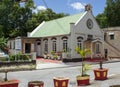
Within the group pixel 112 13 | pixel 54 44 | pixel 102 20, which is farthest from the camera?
pixel 102 20

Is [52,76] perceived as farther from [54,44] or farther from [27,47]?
[27,47]

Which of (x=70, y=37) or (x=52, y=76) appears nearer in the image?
(x=52, y=76)

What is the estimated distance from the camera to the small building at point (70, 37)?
37.2 meters

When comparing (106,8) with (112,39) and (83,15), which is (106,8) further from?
(83,15)

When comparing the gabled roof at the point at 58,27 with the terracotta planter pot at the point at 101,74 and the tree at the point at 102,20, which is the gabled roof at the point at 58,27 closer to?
the terracotta planter pot at the point at 101,74

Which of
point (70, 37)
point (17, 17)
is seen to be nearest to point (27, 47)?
point (70, 37)

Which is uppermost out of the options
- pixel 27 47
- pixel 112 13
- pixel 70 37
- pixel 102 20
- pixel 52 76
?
pixel 112 13

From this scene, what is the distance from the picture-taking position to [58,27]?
41.7m

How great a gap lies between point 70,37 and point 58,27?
5.45m

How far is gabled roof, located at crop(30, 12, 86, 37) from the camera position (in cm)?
3895

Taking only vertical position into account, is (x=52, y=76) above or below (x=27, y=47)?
below

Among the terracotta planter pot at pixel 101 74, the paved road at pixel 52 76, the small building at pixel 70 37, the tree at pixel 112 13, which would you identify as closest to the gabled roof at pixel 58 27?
the small building at pixel 70 37

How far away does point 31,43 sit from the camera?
4312 centimetres

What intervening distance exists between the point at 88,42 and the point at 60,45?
4.09 metres
